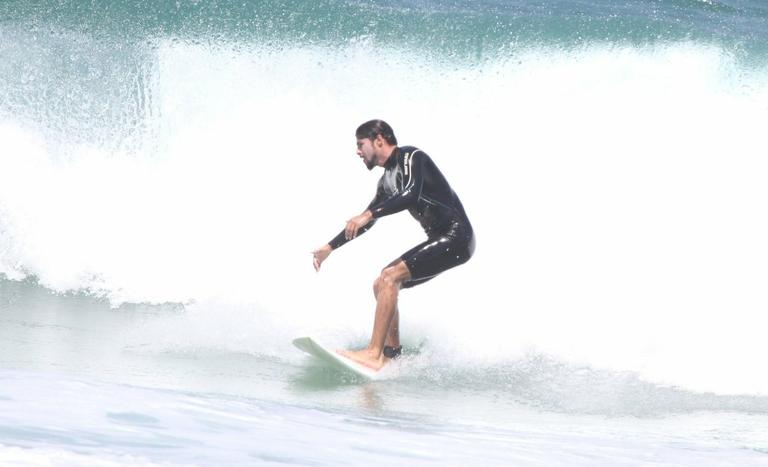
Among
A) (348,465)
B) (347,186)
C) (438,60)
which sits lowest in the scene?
(348,465)

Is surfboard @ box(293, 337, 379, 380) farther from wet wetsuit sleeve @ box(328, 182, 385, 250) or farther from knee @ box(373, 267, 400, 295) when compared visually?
wet wetsuit sleeve @ box(328, 182, 385, 250)

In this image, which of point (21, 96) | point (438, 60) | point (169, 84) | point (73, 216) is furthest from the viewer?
point (438, 60)

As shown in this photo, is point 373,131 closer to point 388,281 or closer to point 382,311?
point 388,281

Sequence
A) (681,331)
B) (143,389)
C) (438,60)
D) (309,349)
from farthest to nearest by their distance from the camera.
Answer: (438,60) → (681,331) → (309,349) → (143,389)

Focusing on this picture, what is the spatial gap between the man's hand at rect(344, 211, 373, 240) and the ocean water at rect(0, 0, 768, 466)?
807mm

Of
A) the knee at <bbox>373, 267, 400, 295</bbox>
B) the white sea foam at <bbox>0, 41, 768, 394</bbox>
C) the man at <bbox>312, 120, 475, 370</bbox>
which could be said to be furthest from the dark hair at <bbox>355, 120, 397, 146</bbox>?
the white sea foam at <bbox>0, 41, 768, 394</bbox>

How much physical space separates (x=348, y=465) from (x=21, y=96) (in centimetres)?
846

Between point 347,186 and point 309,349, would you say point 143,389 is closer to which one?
point 309,349

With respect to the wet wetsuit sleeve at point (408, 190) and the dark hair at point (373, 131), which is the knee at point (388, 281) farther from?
the dark hair at point (373, 131)

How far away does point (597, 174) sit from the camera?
39.4ft

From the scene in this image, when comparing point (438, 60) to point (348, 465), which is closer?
point (348, 465)

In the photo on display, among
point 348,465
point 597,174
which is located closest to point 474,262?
point 597,174

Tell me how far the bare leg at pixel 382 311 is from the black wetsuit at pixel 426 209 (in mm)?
92

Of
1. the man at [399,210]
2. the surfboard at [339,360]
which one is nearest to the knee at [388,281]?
the man at [399,210]
